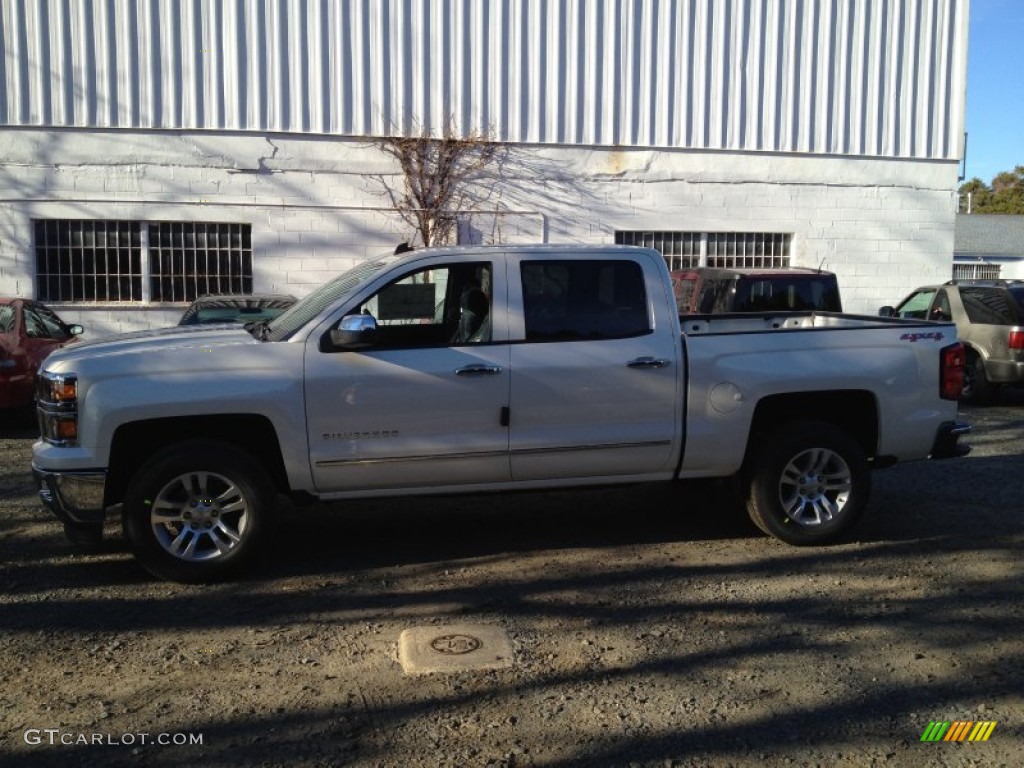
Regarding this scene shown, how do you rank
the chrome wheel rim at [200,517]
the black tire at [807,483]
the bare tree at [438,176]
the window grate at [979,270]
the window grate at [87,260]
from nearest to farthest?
the chrome wheel rim at [200,517] → the black tire at [807,483] → the window grate at [87,260] → the bare tree at [438,176] → the window grate at [979,270]

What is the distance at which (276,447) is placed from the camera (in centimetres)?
583

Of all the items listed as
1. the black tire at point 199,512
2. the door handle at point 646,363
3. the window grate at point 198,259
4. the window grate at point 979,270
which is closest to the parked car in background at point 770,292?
the door handle at point 646,363

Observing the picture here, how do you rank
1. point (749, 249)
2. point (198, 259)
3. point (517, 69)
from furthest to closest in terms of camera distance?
point (749, 249) → point (517, 69) → point (198, 259)

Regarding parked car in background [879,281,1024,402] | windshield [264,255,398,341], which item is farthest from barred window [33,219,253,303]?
parked car in background [879,281,1024,402]

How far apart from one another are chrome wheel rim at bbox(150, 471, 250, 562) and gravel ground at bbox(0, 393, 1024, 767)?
0.24 meters

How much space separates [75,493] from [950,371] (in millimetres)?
5394

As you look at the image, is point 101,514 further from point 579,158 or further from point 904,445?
point 579,158

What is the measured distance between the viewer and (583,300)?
6141mm

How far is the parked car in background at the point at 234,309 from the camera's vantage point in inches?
428

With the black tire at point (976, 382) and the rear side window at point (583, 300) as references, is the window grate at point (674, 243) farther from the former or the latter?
the rear side window at point (583, 300)

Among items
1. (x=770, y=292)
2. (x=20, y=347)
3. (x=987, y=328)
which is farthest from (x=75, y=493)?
(x=987, y=328)

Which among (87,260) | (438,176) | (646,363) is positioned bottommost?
(646,363)

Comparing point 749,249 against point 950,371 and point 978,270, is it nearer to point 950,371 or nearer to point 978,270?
point 950,371

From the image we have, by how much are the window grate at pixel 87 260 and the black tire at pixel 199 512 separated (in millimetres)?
10980
